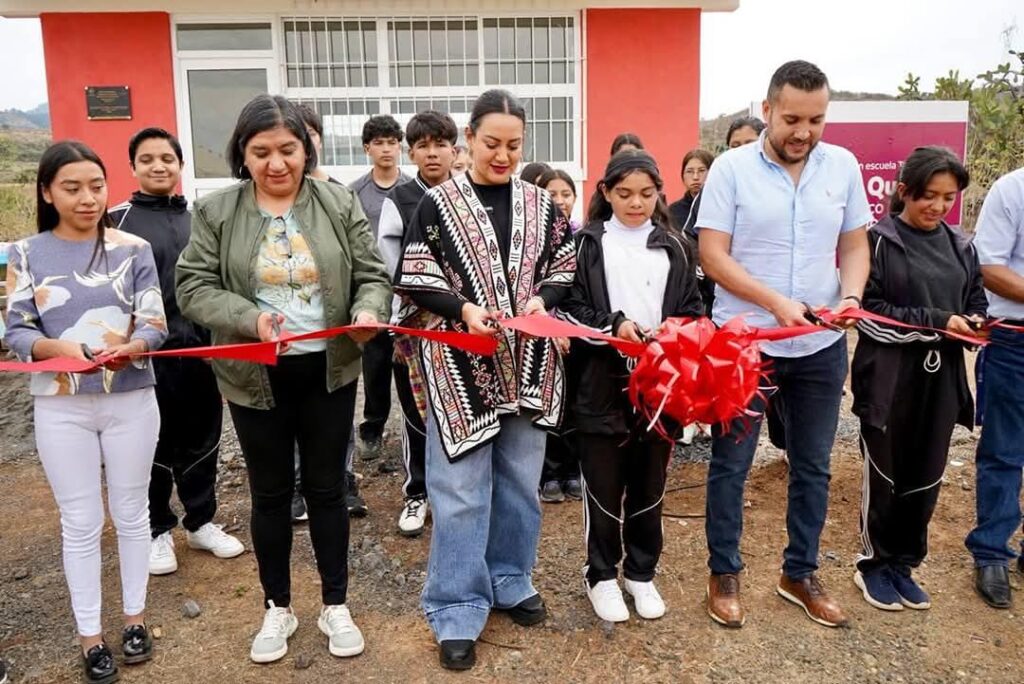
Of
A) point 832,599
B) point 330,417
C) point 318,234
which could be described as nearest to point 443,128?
point 318,234

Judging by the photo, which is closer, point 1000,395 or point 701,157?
point 1000,395

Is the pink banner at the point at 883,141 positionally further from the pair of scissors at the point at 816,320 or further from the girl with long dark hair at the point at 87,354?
the girl with long dark hair at the point at 87,354

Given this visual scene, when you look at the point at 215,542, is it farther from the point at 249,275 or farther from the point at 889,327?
the point at 889,327

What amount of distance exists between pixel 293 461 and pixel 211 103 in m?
7.46

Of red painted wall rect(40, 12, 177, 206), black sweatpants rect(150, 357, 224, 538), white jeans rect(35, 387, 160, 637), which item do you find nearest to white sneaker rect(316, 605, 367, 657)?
white jeans rect(35, 387, 160, 637)

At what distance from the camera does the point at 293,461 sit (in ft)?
9.68

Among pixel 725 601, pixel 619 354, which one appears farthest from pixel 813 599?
pixel 619 354

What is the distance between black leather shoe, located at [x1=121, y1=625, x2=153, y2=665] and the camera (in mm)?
2984

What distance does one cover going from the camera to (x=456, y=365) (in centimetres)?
285

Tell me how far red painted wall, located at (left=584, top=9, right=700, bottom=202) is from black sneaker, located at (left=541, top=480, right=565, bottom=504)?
18.6 feet

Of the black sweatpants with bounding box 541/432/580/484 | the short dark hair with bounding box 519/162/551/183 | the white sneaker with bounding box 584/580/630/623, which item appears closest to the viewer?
the white sneaker with bounding box 584/580/630/623

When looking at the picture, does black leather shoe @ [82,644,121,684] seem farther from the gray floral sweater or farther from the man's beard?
the man's beard

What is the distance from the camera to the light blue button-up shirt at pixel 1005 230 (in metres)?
3.34

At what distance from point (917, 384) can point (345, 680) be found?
2.50 metres
